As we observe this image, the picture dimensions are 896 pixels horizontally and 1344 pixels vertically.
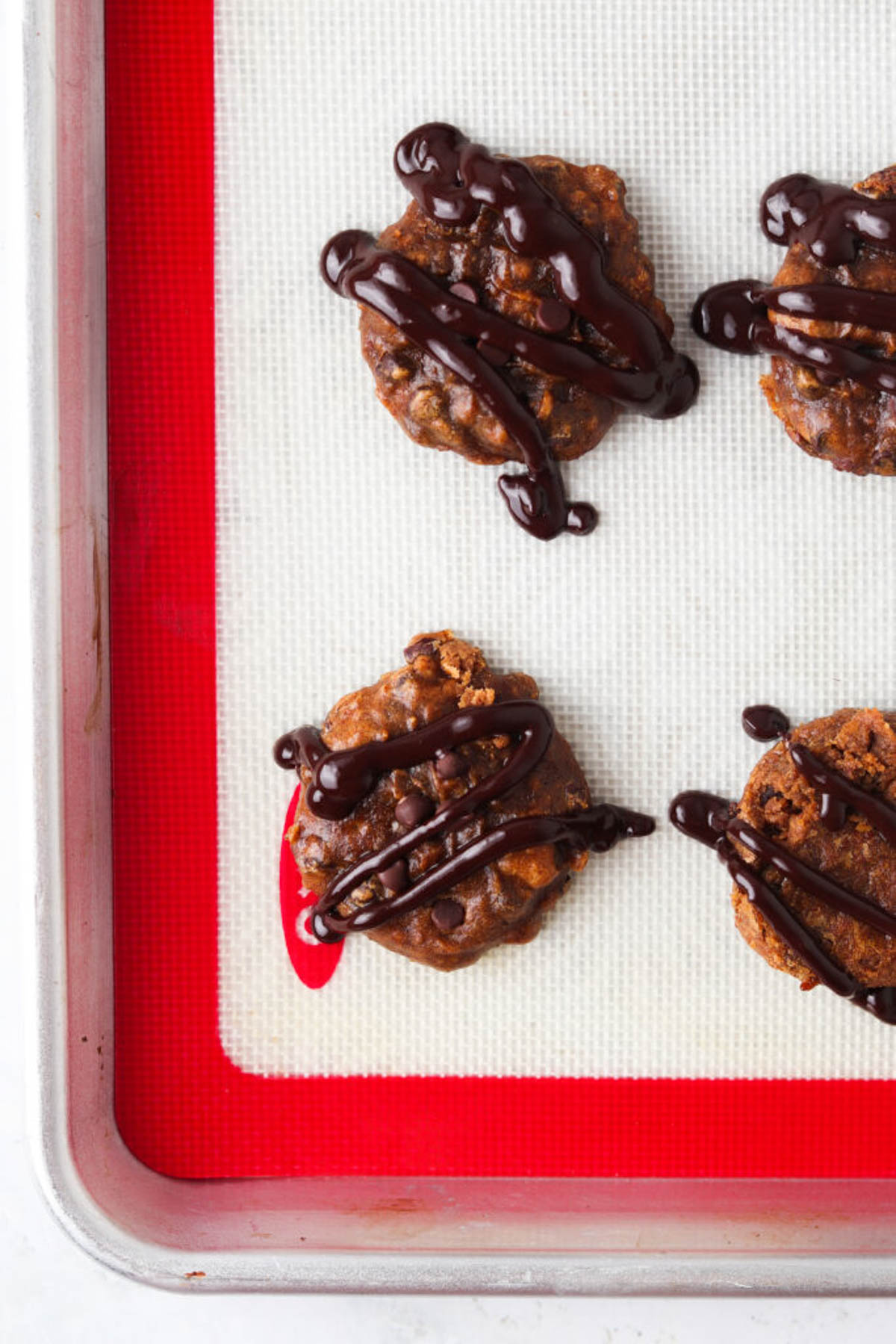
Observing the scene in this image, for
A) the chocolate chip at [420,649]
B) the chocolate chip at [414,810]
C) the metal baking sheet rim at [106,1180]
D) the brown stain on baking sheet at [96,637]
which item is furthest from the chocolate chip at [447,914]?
the brown stain on baking sheet at [96,637]

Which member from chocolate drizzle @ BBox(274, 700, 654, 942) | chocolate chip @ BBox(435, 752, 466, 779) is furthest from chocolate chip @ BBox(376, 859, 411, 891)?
chocolate chip @ BBox(435, 752, 466, 779)

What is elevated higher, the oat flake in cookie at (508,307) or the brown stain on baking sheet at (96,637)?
the oat flake in cookie at (508,307)

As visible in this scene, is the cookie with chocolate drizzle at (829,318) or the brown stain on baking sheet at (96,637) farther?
the brown stain on baking sheet at (96,637)

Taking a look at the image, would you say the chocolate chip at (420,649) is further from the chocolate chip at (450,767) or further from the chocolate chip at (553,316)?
the chocolate chip at (553,316)

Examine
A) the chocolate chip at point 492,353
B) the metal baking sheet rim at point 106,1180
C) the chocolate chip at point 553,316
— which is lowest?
the metal baking sheet rim at point 106,1180

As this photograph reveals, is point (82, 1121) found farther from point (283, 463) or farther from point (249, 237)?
point (249, 237)

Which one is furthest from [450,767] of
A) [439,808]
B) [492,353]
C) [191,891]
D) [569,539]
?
[492,353]

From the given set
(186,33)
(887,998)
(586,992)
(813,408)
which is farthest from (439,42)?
(887,998)
